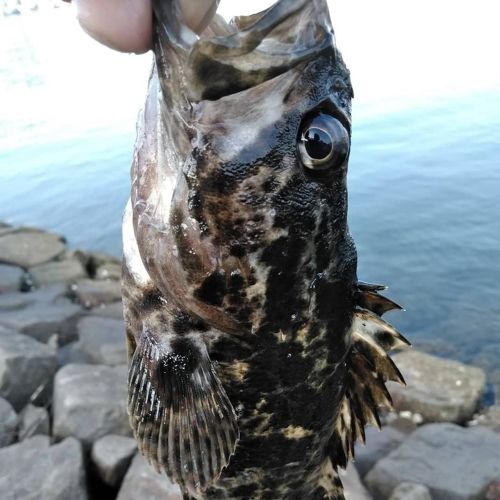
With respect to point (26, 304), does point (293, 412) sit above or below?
above

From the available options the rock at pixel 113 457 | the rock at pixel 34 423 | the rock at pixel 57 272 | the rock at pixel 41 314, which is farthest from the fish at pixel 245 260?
the rock at pixel 57 272

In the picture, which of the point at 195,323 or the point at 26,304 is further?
the point at 26,304

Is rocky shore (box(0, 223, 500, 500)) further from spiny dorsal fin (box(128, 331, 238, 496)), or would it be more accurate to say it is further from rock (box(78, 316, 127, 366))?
spiny dorsal fin (box(128, 331, 238, 496))

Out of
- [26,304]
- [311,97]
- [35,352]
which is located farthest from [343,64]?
[26,304]

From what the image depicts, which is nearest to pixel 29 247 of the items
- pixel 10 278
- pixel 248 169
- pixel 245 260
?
pixel 10 278

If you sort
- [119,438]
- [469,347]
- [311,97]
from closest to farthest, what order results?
[311,97] → [119,438] → [469,347]

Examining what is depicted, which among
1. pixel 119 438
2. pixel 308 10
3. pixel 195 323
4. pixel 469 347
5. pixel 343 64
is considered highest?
pixel 308 10

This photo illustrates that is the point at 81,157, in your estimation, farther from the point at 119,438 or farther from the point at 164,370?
the point at 164,370
